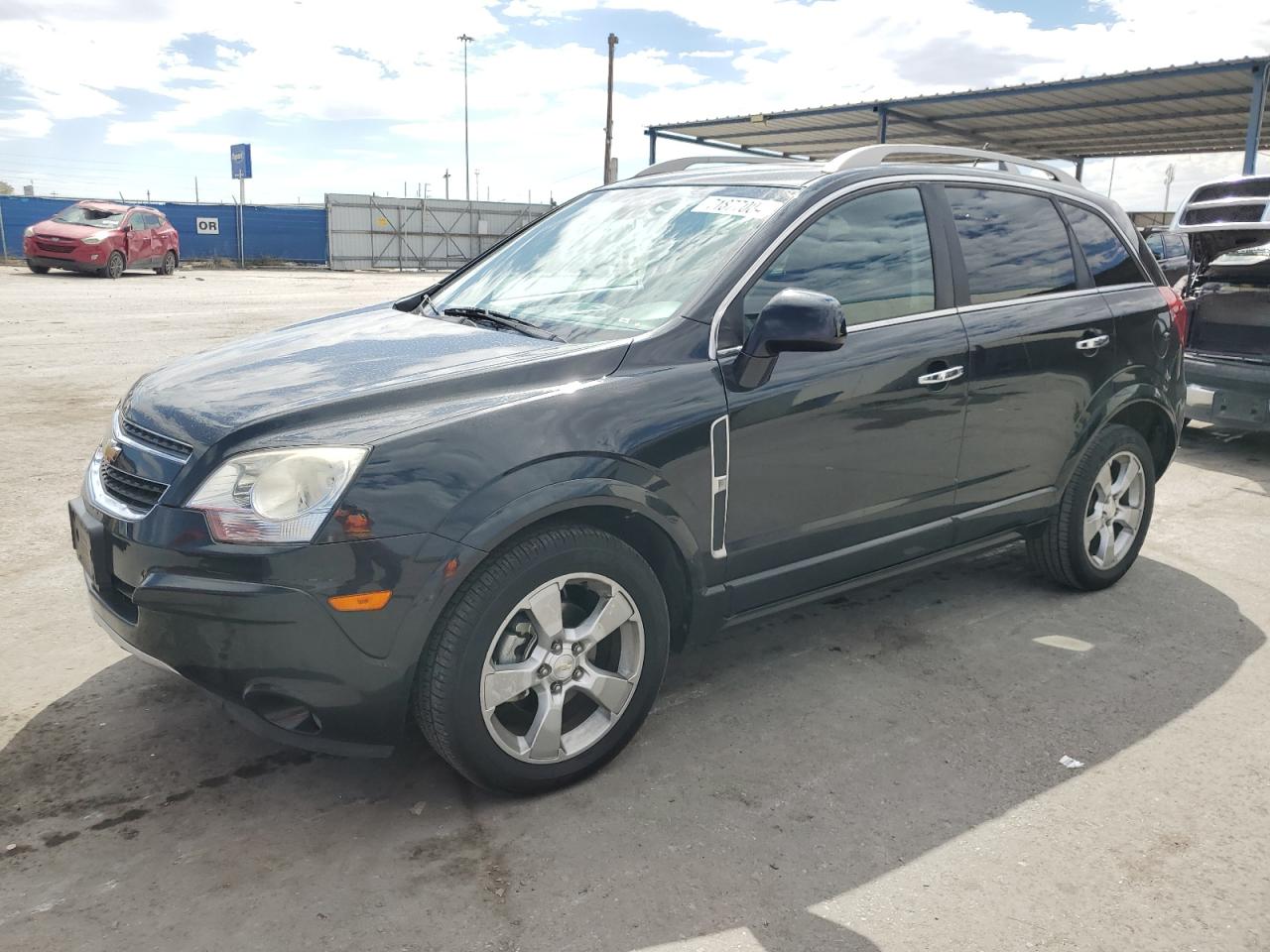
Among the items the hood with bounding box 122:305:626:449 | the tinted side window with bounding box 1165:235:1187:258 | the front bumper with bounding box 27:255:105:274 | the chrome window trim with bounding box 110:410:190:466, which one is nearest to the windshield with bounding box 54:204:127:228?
the front bumper with bounding box 27:255:105:274

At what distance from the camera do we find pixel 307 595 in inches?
100

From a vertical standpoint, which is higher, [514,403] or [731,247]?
[731,247]

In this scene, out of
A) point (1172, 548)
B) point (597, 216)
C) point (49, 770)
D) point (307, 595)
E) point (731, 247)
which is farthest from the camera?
point (1172, 548)

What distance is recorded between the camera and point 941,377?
148 inches

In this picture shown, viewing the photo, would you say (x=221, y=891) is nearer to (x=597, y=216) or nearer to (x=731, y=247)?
(x=731, y=247)

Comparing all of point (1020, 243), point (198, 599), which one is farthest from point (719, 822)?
point (1020, 243)

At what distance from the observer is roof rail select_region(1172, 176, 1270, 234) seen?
721 centimetres

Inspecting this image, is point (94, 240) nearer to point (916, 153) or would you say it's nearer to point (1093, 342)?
point (916, 153)

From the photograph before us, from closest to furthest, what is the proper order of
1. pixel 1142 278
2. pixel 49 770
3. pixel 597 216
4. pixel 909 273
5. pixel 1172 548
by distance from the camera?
1. pixel 49 770
2. pixel 909 273
3. pixel 597 216
4. pixel 1142 278
5. pixel 1172 548

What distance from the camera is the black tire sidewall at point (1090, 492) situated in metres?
4.49

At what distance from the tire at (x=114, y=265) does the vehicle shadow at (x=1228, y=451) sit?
71.2 ft

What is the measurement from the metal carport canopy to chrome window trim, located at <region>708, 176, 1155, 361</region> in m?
14.2

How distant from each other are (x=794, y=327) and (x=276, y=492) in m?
1.48

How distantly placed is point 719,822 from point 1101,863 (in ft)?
3.19
